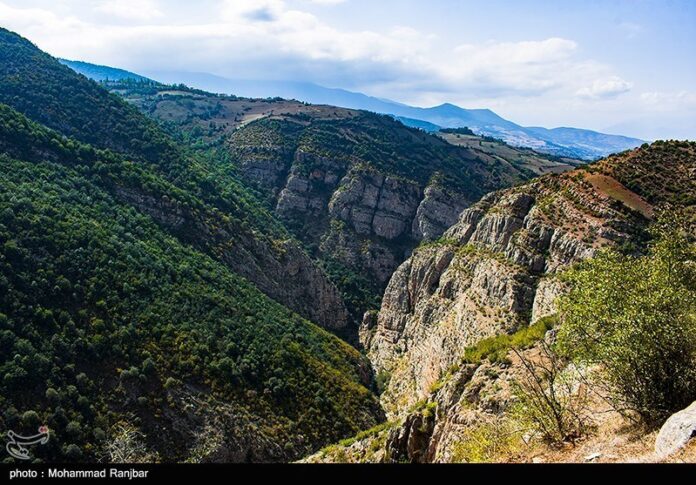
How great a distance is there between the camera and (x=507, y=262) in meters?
54.3

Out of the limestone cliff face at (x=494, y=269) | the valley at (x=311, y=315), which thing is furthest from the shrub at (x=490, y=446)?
the limestone cliff face at (x=494, y=269)

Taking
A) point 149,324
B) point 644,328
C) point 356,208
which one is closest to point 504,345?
point 644,328

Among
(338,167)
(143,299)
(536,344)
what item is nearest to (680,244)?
(536,344)

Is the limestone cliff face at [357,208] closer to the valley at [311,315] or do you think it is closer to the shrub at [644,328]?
the valley at [311,315]

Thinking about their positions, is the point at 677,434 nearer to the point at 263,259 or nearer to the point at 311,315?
the point at 311,315

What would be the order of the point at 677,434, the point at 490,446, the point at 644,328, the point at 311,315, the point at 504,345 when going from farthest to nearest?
the point at 311,315, the point at 504,345, the point at 490,446, the point at 644,328, the point at 677,434

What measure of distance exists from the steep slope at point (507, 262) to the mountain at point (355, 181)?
3401 centimetres

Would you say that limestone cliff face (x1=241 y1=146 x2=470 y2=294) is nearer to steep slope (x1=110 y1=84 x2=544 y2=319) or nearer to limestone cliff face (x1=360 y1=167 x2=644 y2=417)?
steep slope (x1=110 y1=84 x2=544 y2=319)

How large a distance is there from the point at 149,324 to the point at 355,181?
8445cm

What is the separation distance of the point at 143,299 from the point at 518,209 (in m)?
50.4

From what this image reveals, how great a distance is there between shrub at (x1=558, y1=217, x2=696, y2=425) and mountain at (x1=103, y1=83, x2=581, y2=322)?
81160mm

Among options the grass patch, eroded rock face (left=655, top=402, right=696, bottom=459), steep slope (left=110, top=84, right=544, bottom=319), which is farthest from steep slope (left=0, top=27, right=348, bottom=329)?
eroded rock face (left=655, top=402, right=696, bottom=459)

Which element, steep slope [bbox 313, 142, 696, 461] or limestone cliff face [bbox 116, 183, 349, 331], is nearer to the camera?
steep slope [bbox 313, 142, 696, 461]

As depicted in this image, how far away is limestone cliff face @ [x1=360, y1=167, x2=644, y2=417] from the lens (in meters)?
48.9
